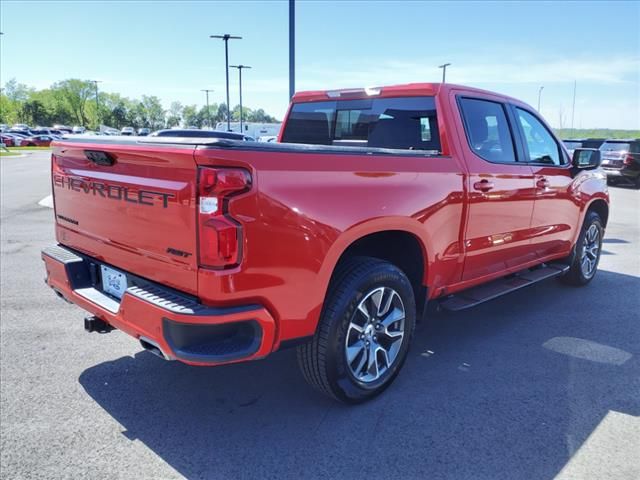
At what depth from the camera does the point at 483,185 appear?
3.77 metres

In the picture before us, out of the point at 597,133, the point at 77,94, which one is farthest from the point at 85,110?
the point at 597,133

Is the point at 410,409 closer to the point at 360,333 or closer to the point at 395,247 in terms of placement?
the point at 360,333

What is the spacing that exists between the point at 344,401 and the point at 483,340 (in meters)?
1.71

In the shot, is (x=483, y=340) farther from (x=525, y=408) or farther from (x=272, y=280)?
(x=272, y=280)

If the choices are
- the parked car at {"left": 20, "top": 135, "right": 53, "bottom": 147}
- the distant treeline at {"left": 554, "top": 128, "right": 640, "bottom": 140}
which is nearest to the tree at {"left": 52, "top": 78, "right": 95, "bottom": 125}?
the parked car at {"left": 20, "top": 135, "right": 53, "bottom": 147}

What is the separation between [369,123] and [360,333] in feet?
6.28

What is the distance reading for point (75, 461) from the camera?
8.46 ft

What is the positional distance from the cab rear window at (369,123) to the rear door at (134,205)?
6.66 ft

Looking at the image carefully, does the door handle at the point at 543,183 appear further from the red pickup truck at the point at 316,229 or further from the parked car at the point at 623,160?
the parked car at the point at 623,160

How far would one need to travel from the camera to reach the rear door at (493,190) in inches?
148

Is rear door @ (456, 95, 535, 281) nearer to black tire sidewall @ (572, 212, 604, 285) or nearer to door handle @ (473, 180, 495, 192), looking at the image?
door handle @ (473, 180, 495, 192)

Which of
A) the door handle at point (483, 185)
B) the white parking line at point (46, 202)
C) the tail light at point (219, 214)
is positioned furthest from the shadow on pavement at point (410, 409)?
the white parking line at point (46, 202)

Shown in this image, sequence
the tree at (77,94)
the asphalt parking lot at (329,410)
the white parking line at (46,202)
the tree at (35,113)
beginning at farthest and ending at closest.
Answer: the tree at (77,94) < the tree at (35,113) < the white parking line at (46,202) < the asphalt parking lot at (329,410)

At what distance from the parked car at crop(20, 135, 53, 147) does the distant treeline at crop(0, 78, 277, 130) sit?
3691 cm
